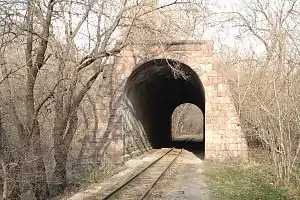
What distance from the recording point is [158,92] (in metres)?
24.5

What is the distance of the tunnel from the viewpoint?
18067 millimetres

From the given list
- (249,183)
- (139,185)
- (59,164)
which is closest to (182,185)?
(139,185)

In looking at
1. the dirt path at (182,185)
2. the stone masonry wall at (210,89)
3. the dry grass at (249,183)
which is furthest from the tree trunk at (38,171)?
the stone masonry wall at (210,89)

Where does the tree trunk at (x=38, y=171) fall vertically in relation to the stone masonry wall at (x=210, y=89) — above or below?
below

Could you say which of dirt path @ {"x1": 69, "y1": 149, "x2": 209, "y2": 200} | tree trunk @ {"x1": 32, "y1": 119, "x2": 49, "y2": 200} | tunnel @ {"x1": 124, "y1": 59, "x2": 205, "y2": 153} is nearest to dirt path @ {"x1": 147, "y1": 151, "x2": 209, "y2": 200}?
dirt path @ {"x1": 69, "y1": 149, "x2": 209, "y2": 200}

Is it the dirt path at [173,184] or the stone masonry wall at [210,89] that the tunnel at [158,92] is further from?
the dirt path at [173,184]

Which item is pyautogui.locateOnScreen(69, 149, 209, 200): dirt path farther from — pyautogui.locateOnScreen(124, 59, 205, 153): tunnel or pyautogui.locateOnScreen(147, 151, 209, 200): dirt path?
pyautogui.locateOnScreen(124, 59, 205, 153): tunnel

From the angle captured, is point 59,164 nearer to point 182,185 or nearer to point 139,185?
point 139,185

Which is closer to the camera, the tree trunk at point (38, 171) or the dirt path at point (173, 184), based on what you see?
the dirt path at point (173, 184)

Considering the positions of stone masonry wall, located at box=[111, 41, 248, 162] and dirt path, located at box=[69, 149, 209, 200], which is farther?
stone masonry wall, located at box=[111, 41, 248, 162]

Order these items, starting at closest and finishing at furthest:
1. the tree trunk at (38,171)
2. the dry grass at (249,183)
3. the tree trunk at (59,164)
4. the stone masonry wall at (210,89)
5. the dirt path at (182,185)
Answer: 1. the dry grass at (249,183)
2. the dirt path at (182,185)
3. the tree trunk at (38,171)
4. the tree trunk at (59,164)
5. the stone masonry wall at (210,89)

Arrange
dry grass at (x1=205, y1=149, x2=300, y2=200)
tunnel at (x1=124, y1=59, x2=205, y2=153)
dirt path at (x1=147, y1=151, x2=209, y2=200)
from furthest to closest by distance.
Result: tunnel at (x1=124, y1=59, x2=205, y2=153) → dirt path at (x1=147, y1=151, x2=209, y2=200) → dry grass at (x1=205, y1=149, x2=300, y2=200)

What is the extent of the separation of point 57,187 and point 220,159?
6.80 meters

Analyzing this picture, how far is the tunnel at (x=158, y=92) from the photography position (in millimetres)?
18067
